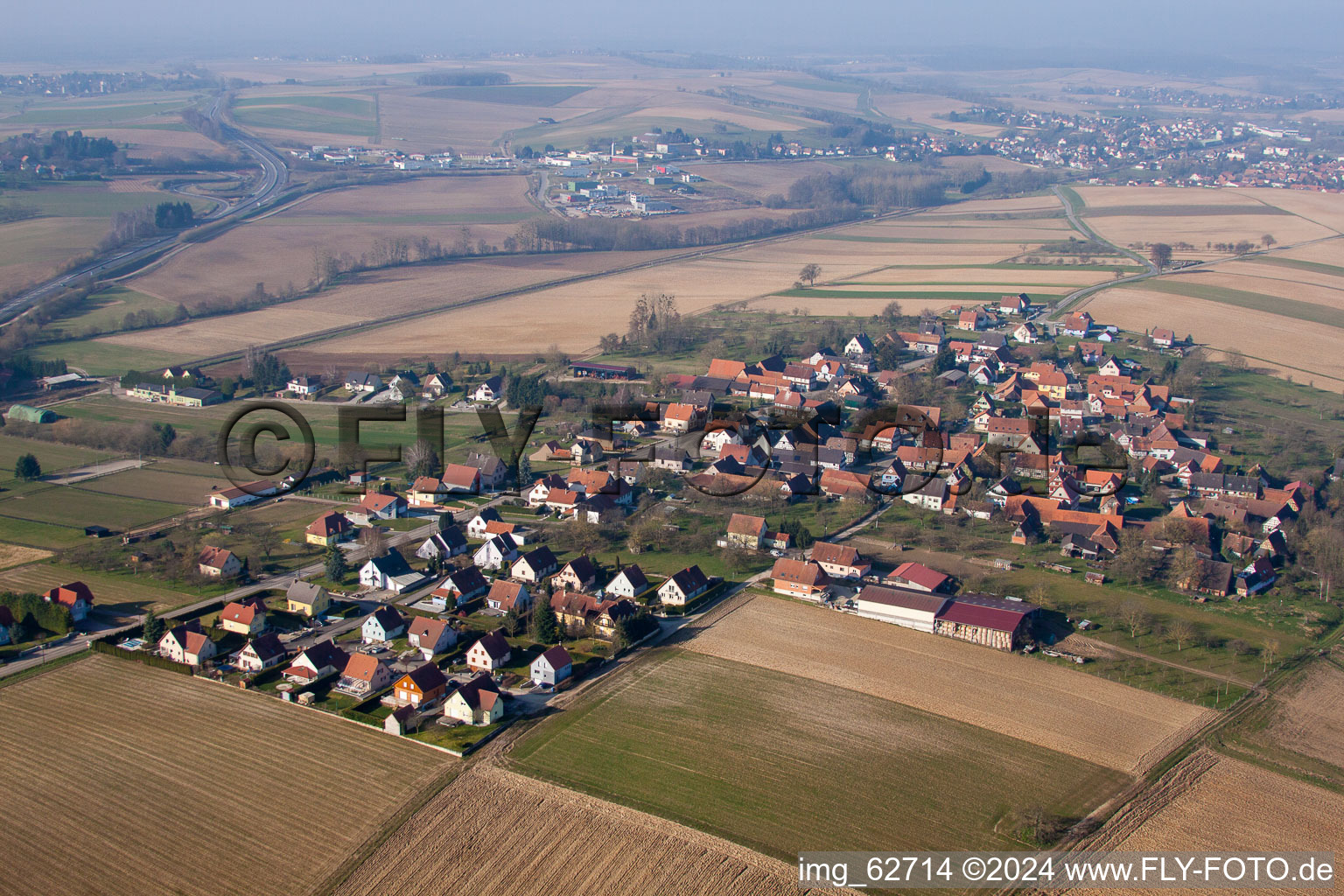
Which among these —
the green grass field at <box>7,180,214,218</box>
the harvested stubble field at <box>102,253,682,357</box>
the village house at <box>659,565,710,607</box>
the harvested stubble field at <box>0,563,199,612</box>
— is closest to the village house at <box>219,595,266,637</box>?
the harvested stubble field at <box>0,563,199,612</box>

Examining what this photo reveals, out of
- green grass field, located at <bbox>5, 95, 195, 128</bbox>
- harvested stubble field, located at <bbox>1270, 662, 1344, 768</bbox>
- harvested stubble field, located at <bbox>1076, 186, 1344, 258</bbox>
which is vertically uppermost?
green grass field, located at <bbox>5, 95, 195, 128</bbox>

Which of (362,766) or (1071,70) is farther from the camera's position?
(1071,70)

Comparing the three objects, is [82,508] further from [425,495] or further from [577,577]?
[577,577]

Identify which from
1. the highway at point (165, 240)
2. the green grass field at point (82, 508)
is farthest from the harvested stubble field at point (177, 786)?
the highway at point (165, 240)

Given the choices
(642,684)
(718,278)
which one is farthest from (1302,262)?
(642,684)

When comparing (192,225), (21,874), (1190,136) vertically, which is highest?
(1190,136)

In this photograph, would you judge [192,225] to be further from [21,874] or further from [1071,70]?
[1071,70]

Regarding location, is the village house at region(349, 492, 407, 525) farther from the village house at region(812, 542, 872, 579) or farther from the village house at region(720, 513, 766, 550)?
the village house at region(812, 542, 872, 579)
